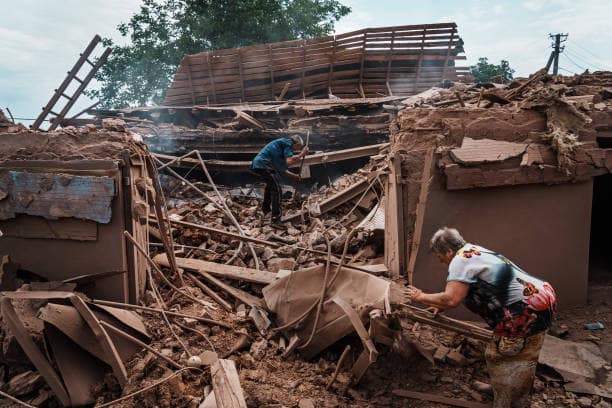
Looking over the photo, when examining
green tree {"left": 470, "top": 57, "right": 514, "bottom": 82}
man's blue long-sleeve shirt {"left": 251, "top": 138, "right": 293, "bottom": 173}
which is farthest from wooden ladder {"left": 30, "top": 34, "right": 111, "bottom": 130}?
green tree {"left": 470, "top": 57, "right": 514, "bottom": 82}

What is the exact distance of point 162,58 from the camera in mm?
20656

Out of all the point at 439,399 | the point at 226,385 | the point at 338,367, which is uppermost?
the point at 226,385

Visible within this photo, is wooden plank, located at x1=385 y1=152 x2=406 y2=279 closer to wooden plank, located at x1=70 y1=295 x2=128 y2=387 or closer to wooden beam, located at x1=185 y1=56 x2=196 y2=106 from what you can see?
wooden plank, located at x1=70 y1=295 x2=128 y2=387

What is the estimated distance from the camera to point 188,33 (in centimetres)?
2023

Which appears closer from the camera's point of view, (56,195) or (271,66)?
(56,195)

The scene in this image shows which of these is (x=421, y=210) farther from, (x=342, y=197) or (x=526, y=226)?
(x=342, y=197)

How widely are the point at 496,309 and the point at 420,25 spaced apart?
38.3 feet

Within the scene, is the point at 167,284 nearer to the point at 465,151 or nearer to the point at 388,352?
the point at 388,352

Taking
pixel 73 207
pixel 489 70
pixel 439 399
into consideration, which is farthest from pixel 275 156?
pixel 489 70

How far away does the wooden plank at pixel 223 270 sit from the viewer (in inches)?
207

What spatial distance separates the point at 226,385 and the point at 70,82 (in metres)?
9.65

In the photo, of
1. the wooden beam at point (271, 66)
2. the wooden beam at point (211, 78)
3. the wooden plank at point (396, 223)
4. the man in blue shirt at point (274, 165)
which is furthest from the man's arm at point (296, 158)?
the wooden beam at point (211, 78)

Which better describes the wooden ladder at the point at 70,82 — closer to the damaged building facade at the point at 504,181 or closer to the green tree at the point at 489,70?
the damaged building facade at the point at 504,181

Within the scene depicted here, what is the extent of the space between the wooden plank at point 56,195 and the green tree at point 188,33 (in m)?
17.2
